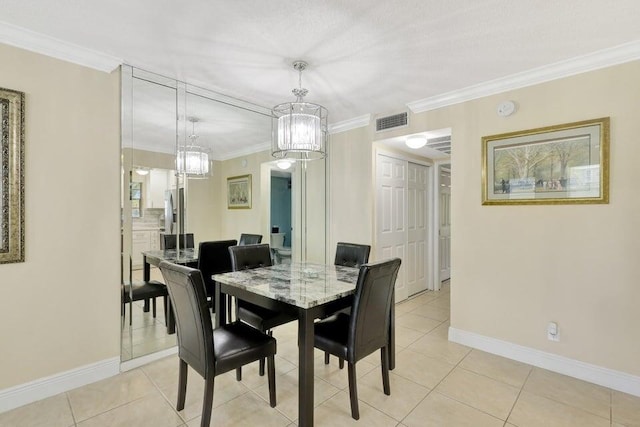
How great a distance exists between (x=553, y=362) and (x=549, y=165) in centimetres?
163

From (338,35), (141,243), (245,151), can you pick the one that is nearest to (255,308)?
(141,243)

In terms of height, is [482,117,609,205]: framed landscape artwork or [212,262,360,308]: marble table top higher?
[482,117,609,205]: framed landscape artwork

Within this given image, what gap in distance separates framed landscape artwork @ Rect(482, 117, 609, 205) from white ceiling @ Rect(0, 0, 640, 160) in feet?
1.84

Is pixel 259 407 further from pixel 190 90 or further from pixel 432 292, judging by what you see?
pixel 432 292

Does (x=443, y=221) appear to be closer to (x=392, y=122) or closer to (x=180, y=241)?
(x=392, y=122)

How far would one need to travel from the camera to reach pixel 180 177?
289 centimetres

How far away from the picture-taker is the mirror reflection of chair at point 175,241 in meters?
2.77

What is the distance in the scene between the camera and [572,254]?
2.45m

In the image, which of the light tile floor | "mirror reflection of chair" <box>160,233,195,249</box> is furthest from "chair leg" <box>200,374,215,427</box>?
"mirror reflection of chair" <box>160,233,195,249</box>

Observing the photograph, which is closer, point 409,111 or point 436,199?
point 409,111

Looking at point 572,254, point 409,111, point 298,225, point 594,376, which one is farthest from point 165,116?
point 594,376

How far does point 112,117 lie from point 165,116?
18.8 inches

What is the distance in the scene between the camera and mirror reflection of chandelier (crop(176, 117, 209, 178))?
2910mm

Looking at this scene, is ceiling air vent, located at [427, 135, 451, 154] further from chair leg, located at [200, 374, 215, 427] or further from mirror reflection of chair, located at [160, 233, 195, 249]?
chair leg, located at [200, 374, 215, 427]
